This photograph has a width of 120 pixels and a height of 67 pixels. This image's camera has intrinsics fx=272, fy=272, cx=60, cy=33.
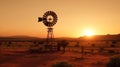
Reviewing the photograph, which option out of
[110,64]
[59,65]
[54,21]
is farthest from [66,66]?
[54,21]

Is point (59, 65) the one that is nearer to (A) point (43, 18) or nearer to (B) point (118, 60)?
(B) point (118, 60)

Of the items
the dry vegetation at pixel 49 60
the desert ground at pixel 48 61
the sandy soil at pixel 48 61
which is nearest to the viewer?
the sandy soil at pixel 48 61

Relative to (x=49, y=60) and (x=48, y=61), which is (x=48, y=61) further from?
(x=49, y=60)

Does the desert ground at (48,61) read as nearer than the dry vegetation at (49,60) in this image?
Yes

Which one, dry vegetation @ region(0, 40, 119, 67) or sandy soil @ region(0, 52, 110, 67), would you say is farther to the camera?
dry vegetation @ region(0, 40, 119, 67)

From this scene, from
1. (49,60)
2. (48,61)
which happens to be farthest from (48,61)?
(49,60)

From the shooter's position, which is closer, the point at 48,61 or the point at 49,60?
the point at 48,61

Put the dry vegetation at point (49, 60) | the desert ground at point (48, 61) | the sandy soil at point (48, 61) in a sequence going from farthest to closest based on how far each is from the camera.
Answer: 1. the dry vegetation at point (49, 60)
2. the desert ground at point (48, 61)
3. the sandy soil at point (48, 61)

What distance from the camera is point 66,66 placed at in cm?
1777

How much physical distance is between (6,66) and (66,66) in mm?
6846

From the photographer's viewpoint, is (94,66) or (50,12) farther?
(50,12)

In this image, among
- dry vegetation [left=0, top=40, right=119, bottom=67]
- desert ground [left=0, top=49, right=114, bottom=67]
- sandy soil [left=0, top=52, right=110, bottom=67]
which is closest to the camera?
sandy soil [left=0, top=52, right=110, bottom=67]

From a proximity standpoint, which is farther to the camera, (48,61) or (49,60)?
(49,60)

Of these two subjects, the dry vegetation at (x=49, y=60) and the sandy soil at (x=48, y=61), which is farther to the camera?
the dry vegetation at (x=49, y=60)
